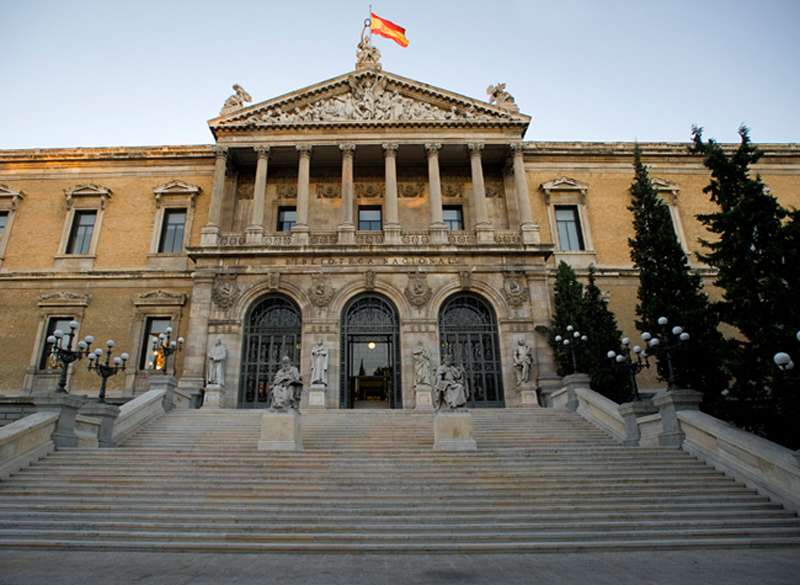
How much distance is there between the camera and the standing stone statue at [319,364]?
18094 mm

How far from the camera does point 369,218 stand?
78.7 feet

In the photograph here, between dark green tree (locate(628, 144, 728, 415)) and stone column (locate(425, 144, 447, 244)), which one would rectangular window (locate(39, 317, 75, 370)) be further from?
dark green tree (locate(628, 144, 728, 415))

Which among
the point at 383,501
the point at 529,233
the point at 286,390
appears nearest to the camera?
the point at 383,501

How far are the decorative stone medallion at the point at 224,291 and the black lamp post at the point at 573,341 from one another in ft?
41.4

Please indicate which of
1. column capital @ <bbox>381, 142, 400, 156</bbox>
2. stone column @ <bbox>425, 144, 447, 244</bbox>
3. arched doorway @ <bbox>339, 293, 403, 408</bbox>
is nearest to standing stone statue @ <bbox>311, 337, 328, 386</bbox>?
arched doorway @ <bbox>339, 293, 403, 408</bbox>

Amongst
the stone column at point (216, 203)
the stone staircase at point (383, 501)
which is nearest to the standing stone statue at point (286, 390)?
the stone staircase at point (383, 501)

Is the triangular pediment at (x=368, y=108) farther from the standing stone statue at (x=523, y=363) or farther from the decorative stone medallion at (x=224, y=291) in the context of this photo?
the standing stone statue at (x=523, y=363)

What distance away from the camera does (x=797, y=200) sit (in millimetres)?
25125

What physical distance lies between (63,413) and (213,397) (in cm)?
653

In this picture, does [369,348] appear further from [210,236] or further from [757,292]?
[757,292]

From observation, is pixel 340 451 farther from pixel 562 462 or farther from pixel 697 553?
pixel 697 553

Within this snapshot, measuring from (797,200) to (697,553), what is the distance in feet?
84.3

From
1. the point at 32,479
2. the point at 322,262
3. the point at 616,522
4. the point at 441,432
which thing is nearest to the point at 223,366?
the point at 322,262

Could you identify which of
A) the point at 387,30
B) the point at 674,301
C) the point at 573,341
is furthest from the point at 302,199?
the point at 674,301
